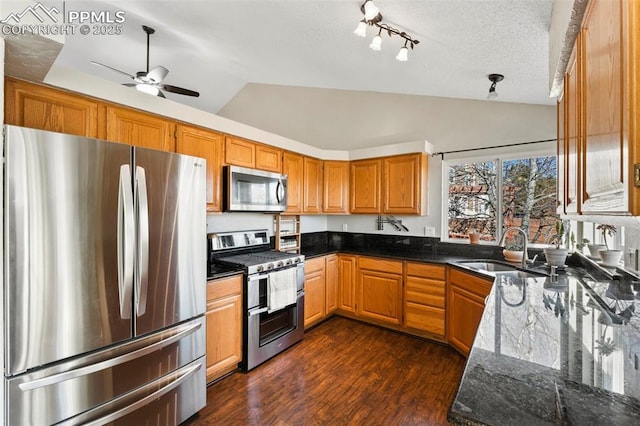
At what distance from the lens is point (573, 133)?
119 cm

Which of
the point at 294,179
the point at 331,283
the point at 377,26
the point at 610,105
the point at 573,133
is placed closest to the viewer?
the point at 610,105

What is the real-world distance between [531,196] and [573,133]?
2.13m

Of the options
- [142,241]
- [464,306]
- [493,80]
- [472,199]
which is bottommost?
[464,306]

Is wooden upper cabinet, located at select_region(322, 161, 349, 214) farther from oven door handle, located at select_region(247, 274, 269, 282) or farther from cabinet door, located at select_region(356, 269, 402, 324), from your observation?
oven door handle, located at select_region(247, 274, 269, 282)

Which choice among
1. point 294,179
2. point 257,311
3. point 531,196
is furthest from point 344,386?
point 531,196

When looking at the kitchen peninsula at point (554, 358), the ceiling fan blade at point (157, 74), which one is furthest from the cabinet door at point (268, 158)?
the kitchen peninsula at point (554, 358)

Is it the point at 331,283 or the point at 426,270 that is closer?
the point at 426,270

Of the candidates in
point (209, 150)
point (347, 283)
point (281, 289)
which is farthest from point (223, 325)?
point (347, 283)

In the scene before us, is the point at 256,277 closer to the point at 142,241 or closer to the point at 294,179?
the point at 142,241

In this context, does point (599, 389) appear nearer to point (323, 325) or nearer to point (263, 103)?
point (323, 325)

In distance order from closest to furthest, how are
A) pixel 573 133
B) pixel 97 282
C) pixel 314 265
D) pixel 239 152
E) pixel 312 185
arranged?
pixel 573 133
pixel 97 282
pixel 239 152
pixel 314 265
pixel 312 185

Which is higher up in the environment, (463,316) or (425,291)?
(425,291)

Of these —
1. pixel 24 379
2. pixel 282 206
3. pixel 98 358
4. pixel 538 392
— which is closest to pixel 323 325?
pixel 282 206

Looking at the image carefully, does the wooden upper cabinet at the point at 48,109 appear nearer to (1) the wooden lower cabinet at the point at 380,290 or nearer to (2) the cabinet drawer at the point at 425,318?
(1) the wooden lower cabinet at the point at 380,290
